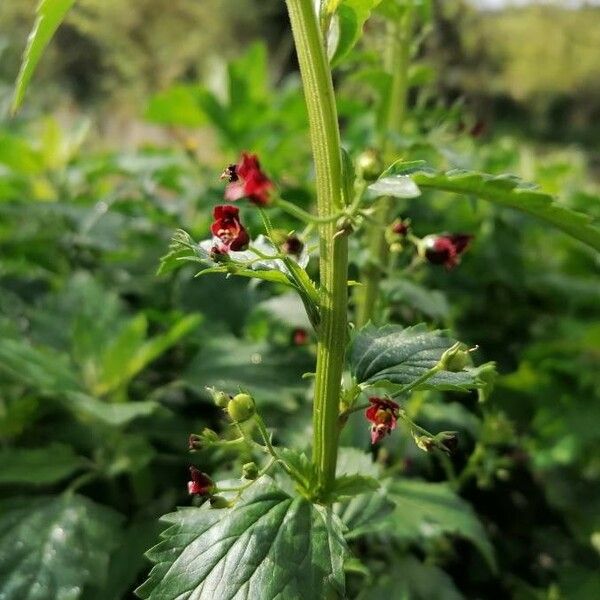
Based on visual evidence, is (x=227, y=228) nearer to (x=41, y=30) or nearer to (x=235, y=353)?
(x=41, y=30)

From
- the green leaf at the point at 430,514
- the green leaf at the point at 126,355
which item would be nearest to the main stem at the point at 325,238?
the green leaf at the point at 430,514

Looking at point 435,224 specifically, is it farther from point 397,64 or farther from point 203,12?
point 203,12

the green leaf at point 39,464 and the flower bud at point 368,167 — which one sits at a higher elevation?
the flower bud at point 368,167

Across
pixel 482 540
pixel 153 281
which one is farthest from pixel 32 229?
pixel 482 540

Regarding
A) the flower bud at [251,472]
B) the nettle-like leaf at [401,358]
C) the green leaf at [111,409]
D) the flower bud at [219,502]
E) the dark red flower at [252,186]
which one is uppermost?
the dark red flower at [252,186]

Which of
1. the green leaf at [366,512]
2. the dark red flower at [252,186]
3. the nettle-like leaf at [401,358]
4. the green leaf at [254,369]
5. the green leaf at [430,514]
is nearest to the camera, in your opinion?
the dark red flower at [252,186]

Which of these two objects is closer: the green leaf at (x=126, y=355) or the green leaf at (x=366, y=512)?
the green leaf at (x=366, y=512)

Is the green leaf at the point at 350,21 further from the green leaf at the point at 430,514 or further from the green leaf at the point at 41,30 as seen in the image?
the green leaf at the point at 430,514

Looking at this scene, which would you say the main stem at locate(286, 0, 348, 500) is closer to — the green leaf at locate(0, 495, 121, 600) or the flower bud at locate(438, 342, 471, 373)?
the flower bud at locate(438, 342, 471, 373)
